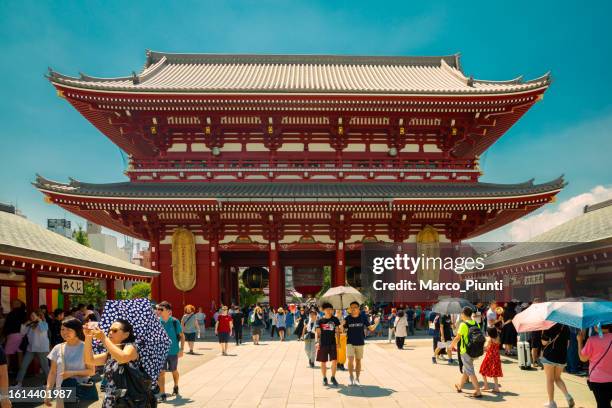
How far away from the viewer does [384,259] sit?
22.8 metres

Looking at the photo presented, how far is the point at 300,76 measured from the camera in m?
28.9

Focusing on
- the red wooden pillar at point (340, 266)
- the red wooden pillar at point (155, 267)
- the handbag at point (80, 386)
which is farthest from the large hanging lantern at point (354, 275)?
the handbag at point (80, 386)

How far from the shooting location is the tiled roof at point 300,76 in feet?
71.5

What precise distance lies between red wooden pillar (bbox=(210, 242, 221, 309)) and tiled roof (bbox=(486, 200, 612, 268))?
12.5 metres

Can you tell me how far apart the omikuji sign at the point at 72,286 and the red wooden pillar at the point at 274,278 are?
8.47 m

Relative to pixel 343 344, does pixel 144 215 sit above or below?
above

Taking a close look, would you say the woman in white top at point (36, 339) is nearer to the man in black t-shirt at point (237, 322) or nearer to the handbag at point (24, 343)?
the handbag at point (24, 343)

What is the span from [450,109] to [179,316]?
16287 millimetres

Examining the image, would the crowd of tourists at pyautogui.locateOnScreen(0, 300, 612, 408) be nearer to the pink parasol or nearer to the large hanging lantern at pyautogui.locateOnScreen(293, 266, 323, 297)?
the pink parasol

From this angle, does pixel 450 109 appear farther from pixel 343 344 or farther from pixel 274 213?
pixel 343 344

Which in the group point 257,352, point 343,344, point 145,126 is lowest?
point 257,352

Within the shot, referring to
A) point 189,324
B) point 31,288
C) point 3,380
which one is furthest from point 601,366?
point 31,288

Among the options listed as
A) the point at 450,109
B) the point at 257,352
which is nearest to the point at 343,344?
the point at 257,352

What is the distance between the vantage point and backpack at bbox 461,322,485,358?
945 centimetres
